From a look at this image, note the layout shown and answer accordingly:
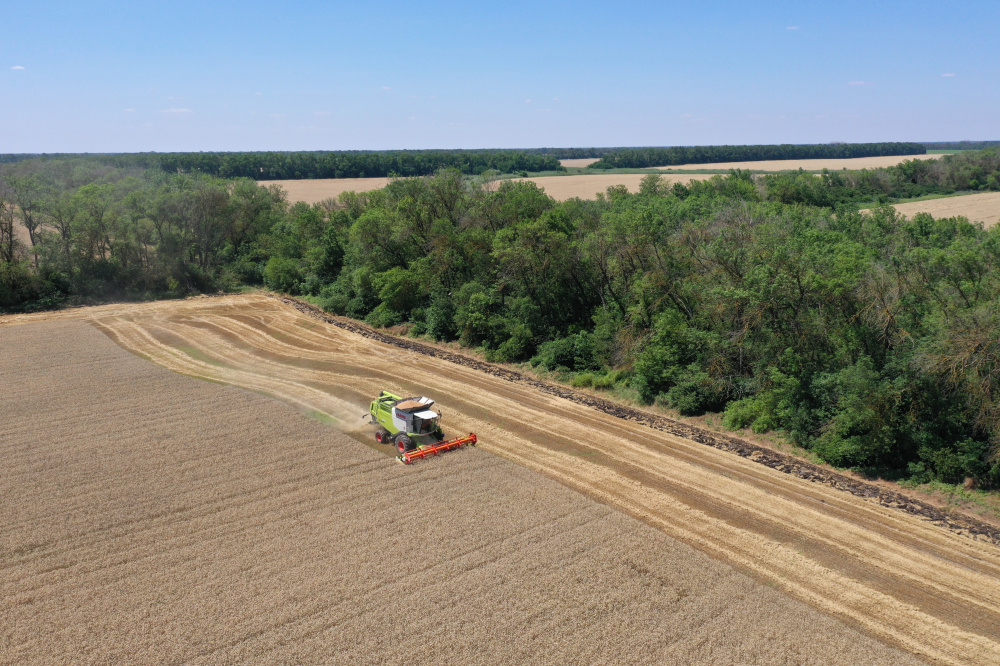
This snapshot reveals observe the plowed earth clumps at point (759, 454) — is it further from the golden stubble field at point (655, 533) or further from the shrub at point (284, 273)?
the shrub at point (284, 273)

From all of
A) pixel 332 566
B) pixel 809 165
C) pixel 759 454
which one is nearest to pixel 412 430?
pixel 332 566

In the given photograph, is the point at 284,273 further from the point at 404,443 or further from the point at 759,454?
the point at 759,454

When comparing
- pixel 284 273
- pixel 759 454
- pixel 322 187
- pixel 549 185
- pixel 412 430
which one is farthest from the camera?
pixel 322 187

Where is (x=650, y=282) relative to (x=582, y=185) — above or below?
below

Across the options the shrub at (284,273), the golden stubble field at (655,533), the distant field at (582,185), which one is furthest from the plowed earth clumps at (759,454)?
the distant field at (582,185)

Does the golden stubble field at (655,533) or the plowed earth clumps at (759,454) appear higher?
the golden stubble field at (655,533)

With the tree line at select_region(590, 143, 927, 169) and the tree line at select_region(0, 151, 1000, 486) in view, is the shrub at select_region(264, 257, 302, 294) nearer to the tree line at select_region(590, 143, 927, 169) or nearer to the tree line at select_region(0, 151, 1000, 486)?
the tree line at select_region(0, 151, 1000, 486)

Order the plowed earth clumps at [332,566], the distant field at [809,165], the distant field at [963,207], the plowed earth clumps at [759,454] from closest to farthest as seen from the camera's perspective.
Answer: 1. the plowed earth clumps at [332,566]
2. the plowed earth clumps at [759,454]
3. the distant field at [963,207]
4. the distant field at [809,165]
